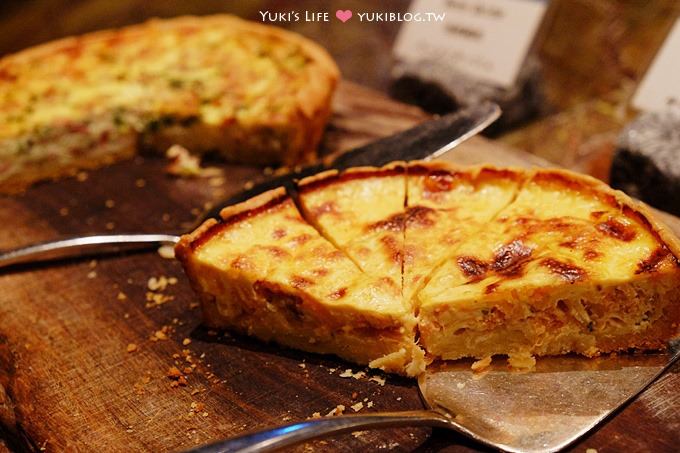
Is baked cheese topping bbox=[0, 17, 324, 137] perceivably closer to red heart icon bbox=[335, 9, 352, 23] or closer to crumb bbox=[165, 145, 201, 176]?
crumb bbox=[165, 145, 201, 176]

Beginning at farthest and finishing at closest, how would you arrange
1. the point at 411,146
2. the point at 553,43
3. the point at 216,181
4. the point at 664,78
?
1. the point at 553,43
2. the point at 216,181
3. the point at 664,78
4. the point at 411,146

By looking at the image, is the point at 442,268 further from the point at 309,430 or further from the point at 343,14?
the point at 343,14

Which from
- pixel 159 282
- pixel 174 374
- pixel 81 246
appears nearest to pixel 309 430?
pixel 174 374

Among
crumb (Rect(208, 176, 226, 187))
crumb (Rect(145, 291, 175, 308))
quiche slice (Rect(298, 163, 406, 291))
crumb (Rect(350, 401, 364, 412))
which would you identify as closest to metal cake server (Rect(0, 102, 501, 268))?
quiche slice (Rect(298, 163, 406, 291))

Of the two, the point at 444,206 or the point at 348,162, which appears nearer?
the point at 444,206

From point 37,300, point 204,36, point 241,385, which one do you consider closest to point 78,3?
point 204,36

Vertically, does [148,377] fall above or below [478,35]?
below
